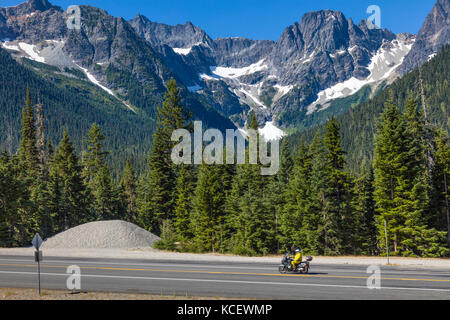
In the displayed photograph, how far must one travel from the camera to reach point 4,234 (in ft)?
119

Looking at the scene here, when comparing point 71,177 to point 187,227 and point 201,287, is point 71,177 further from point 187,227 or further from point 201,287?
point 201,287

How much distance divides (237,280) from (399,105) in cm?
18382

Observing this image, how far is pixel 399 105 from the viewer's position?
174 m

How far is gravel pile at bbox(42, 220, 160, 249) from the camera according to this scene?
32.4 m

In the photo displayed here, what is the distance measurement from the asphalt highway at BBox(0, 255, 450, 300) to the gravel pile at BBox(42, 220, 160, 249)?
11.7 m

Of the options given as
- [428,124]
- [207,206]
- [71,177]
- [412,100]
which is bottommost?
[207,206]

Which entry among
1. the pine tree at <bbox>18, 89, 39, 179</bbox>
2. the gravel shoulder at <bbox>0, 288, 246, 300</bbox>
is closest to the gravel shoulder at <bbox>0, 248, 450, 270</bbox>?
the gravel shoulder at <bbox>0, 288, 246, 300</bbox>

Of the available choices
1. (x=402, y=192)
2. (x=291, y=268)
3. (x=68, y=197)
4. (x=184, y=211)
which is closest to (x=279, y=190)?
(x=184, y=211)

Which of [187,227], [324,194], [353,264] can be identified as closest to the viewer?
[353,264]

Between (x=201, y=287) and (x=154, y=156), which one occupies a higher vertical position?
(x=154, y=156)

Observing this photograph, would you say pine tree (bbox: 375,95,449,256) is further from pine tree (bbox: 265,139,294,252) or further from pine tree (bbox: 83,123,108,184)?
pine tree (bbox: 83,123,108,184)
